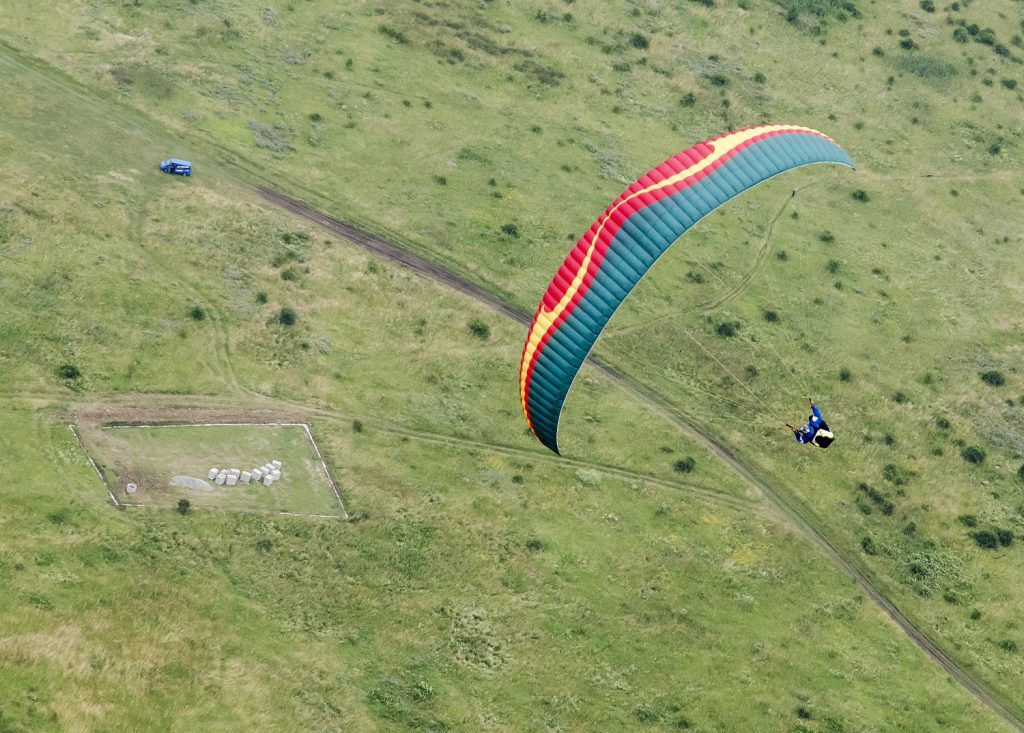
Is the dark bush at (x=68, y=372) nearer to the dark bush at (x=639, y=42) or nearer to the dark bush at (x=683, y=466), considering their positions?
the dark bush at (x=683, y=466)

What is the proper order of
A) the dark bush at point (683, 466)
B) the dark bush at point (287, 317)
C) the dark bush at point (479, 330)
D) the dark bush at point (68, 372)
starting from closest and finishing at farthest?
the dark bush at point (68, 372)
the dark bush at point (683, 466)
the dark bush at point (287, 317)
the dark bush at point (479, 330)

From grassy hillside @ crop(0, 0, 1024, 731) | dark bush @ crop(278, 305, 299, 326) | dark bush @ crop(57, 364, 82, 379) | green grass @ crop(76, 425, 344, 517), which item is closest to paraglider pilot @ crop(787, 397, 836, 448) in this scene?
grassy hillside @ crop(0, 0, 1024, 731)

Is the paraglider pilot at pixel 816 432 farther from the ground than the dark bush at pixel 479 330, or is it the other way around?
the paraglider pilot at pixel 816 432

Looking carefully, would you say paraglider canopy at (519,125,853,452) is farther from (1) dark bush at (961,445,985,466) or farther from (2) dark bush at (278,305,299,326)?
(1) dark bush at (961,445,985,466)

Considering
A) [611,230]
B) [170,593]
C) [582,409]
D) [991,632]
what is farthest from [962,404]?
[170,593]

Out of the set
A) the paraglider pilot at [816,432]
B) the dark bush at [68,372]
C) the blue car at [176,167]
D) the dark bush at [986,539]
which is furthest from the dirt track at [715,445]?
the dark bush at [68,372]

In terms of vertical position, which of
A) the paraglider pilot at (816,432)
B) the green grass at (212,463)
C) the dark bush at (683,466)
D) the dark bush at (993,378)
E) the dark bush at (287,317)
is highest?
the paraglider pilot at (816,432)

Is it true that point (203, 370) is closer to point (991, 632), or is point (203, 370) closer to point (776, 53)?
point (991, 632)
